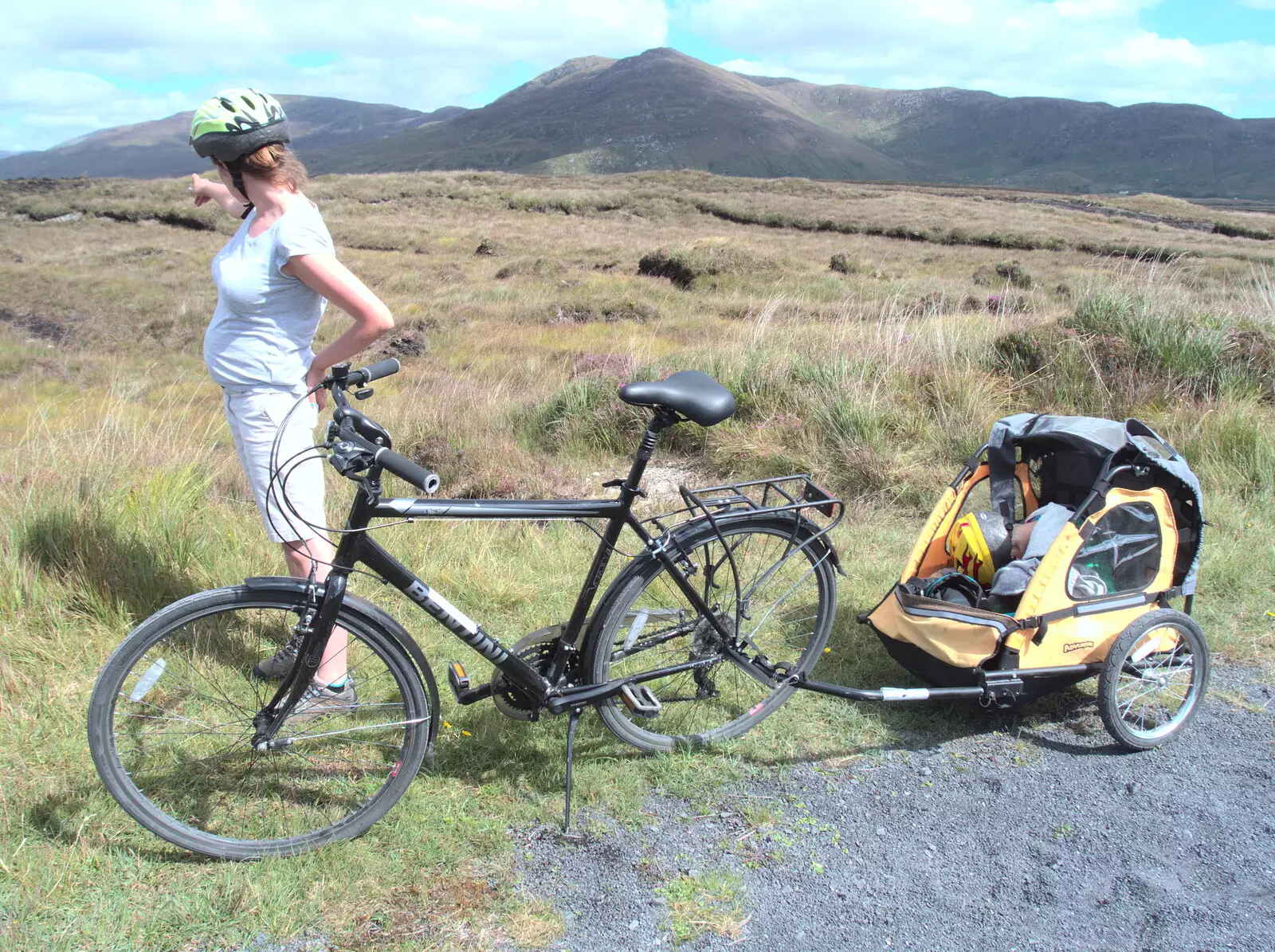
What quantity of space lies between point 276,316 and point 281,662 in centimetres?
119

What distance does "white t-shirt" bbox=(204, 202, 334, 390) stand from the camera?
9.39 ft

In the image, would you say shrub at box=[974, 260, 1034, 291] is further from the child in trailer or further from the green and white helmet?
the green and white helmet

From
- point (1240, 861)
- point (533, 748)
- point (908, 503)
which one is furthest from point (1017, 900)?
point (908, 503)

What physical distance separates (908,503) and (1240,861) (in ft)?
11.3

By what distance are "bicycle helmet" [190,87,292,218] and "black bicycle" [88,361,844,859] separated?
819 mm

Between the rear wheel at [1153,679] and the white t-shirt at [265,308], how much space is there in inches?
124

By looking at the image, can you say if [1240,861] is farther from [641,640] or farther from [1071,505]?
[641,640]

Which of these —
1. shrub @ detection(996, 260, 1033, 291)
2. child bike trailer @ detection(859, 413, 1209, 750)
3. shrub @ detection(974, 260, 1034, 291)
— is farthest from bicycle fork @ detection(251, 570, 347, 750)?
shrub @ detection(974, 260, 1034, 291)

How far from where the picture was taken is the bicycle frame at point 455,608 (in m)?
2.57

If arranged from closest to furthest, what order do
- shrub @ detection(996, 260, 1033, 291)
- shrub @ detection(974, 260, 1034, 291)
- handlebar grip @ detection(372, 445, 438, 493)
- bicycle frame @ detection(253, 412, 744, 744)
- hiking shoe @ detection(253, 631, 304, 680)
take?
handlebar grip @ detection(372, 445, 438, 493)
bicycle frame @ detection(253, 412, 744, 744)
hiking shoe @ detection(253, 631, 304, 680)
shrub @ detection(996, 260, 1033, 291)
shrub @ detection(974, 260, 1034, 291)

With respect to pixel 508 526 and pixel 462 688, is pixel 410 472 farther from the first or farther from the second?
pixel 508 526

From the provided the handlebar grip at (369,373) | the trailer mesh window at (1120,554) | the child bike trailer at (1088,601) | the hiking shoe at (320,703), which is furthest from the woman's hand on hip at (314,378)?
the trailer mesh window at (1120,554)

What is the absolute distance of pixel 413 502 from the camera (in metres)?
2.56

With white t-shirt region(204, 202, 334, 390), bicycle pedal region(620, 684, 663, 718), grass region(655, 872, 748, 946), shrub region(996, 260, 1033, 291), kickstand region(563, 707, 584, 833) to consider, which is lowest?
grass region(655, 872, 748, 946)
